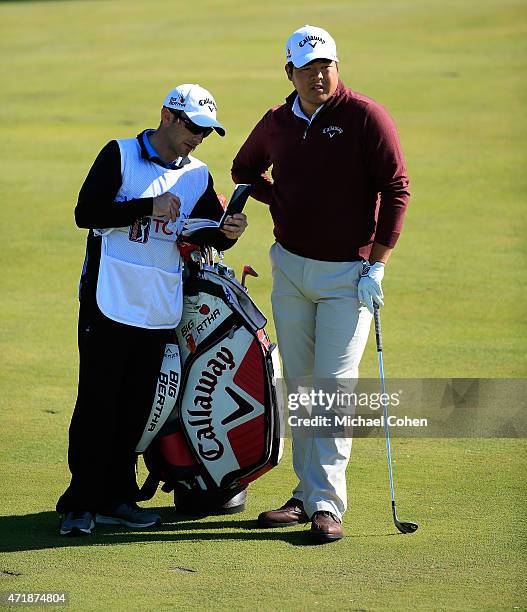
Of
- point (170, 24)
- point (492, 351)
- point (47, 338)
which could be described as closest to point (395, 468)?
point (492, 351)

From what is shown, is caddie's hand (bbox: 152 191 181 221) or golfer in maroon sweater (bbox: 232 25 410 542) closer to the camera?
caddie's hand (bbox: 152 191 181 221)

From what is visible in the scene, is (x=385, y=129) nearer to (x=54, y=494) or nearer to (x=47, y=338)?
(x=54, y=494)

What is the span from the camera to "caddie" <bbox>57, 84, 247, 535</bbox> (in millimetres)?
5762

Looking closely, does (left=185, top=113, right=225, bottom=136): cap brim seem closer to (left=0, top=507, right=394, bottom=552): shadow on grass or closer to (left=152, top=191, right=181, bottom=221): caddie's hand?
(left=152, top=191, right=181, bottom=221): caddie's hand

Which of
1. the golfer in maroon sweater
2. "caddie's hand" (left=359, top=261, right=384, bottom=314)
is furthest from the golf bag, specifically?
"caddie's hand" (left=359, top=261, right=384, bottom=314)

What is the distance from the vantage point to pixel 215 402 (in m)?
5.99

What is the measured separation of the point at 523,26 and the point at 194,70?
26.2ft

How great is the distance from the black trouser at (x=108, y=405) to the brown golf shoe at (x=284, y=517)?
614 millimetres

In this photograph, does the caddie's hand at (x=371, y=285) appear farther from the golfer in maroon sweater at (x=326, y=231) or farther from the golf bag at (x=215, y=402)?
the golf bag at (x=215, y=402)

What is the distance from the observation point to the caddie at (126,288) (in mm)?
5762

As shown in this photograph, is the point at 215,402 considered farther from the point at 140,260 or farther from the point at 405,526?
the point at 405,526

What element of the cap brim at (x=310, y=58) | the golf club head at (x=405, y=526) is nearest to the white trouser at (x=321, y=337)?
the golf club head at (x=405, y=526)

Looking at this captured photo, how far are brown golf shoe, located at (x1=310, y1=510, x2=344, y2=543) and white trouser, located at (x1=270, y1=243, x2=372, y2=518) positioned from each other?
4 centimetres

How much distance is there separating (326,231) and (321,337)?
47 cm
